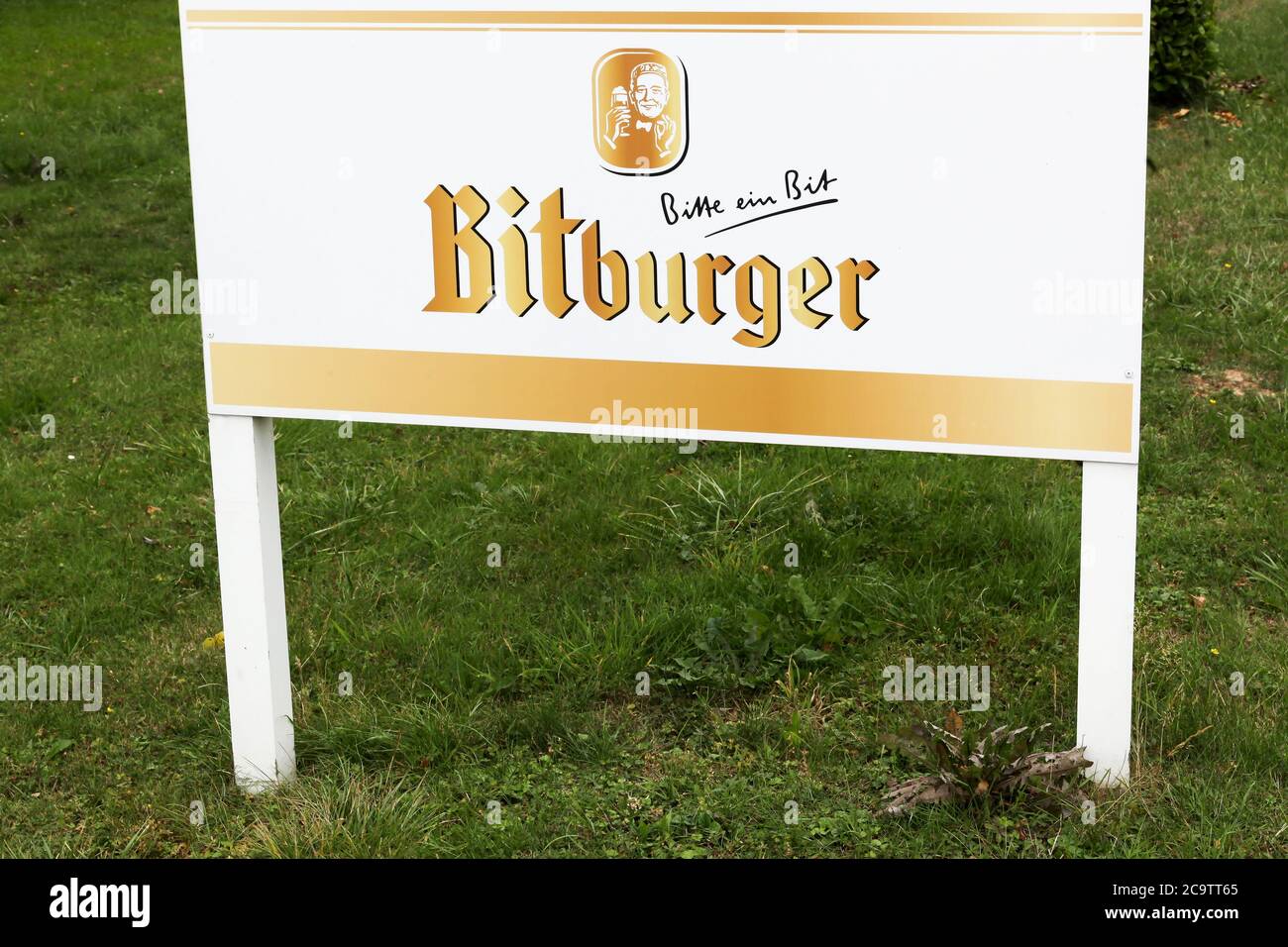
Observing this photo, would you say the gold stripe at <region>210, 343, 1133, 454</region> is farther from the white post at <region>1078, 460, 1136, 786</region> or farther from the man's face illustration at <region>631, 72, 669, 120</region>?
the man's face illustration at <region>631, 72, 669, 120</region>

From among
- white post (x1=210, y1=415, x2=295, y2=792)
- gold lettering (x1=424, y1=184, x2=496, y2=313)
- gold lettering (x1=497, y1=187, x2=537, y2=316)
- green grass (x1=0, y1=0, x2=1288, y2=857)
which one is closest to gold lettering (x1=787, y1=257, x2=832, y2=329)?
gold lettering (x1=497, y1=187, x2=537, y2=316)

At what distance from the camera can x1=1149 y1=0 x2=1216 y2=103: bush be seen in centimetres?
1013

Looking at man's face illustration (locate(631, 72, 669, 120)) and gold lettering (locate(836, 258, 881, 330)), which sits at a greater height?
man's face illustration (locate(631, 72, 669, 120))

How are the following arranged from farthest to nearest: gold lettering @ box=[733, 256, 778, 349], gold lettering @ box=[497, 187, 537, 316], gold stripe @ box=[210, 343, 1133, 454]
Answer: gold lettering @ box=[497, 187, 537, 316] → gold lettering @ box=[733, 256, 778, 349] → gold stripe @ box=[210, 343, 1133, 454]

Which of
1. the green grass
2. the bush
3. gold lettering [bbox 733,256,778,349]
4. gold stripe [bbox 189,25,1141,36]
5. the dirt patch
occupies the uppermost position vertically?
the bush

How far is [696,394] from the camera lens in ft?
12.5

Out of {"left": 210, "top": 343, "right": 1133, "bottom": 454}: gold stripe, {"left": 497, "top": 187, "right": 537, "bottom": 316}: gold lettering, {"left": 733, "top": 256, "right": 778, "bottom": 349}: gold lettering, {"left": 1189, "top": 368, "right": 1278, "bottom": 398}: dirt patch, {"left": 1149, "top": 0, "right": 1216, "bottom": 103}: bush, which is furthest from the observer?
{"left": 1149, "top": 0, "right": 1216, "bottom": 103}: bush

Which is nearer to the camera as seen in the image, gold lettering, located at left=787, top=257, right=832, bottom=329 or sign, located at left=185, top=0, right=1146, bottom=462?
sign, located at left=185, top=0, right=1146, bottom=462

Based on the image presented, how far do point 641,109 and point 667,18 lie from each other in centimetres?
22

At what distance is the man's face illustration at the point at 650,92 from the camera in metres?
3.65

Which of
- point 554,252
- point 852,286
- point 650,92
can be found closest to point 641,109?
point 650,92

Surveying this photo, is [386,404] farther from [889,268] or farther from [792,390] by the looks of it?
[889,268]

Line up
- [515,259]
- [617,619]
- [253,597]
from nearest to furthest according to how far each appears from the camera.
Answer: [515,259] < [253,597] < [617,619]

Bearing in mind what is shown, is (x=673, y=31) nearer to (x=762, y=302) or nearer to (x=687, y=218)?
(x=687, y=218)
